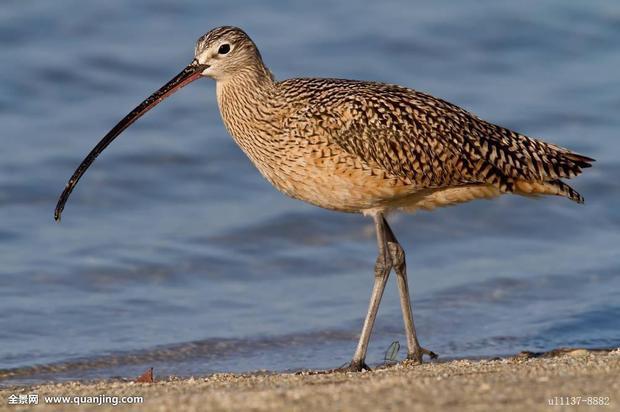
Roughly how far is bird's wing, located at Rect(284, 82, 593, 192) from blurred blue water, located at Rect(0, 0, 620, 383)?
5.49ft

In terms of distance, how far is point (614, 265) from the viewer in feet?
38.5

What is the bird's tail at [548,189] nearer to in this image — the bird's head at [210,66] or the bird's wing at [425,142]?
the bird's wing at [425,142]

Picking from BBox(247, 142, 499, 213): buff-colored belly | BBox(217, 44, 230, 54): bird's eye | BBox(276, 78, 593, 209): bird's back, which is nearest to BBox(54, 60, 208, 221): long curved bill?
BBox(217, 44, 230, 54): bird's eye

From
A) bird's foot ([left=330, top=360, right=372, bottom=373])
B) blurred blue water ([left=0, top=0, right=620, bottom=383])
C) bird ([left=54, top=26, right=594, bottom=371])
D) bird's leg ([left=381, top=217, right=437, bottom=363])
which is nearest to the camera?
bird's foot ([left=330, top=360, right=372, bottom=373])

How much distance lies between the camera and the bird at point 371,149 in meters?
8.60

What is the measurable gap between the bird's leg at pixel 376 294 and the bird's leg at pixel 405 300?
0.08 m

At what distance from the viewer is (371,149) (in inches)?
339

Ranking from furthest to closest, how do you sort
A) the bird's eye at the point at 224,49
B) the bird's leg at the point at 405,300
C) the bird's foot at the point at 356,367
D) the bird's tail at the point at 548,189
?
1. the bird's eye at the point at 224,49
2. the bird's leg at the point at 405,300
3. the bird's tail at the point at 548,189
4. the bird's foot at the point at 356,367

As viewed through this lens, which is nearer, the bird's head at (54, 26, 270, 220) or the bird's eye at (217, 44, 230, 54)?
the bird's head at (54, 26, 270, 220)

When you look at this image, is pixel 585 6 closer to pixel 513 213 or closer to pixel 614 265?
pixel 513 213

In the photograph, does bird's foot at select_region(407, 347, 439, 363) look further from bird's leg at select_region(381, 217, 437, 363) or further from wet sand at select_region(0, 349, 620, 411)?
wet sand at select_region(0, 349, 620, 411)

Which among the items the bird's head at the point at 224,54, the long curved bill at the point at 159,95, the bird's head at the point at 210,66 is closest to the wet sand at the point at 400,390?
the long curved bill at the point at 159,95

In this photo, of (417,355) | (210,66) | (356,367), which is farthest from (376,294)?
(210,66)

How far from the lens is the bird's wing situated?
863cm
